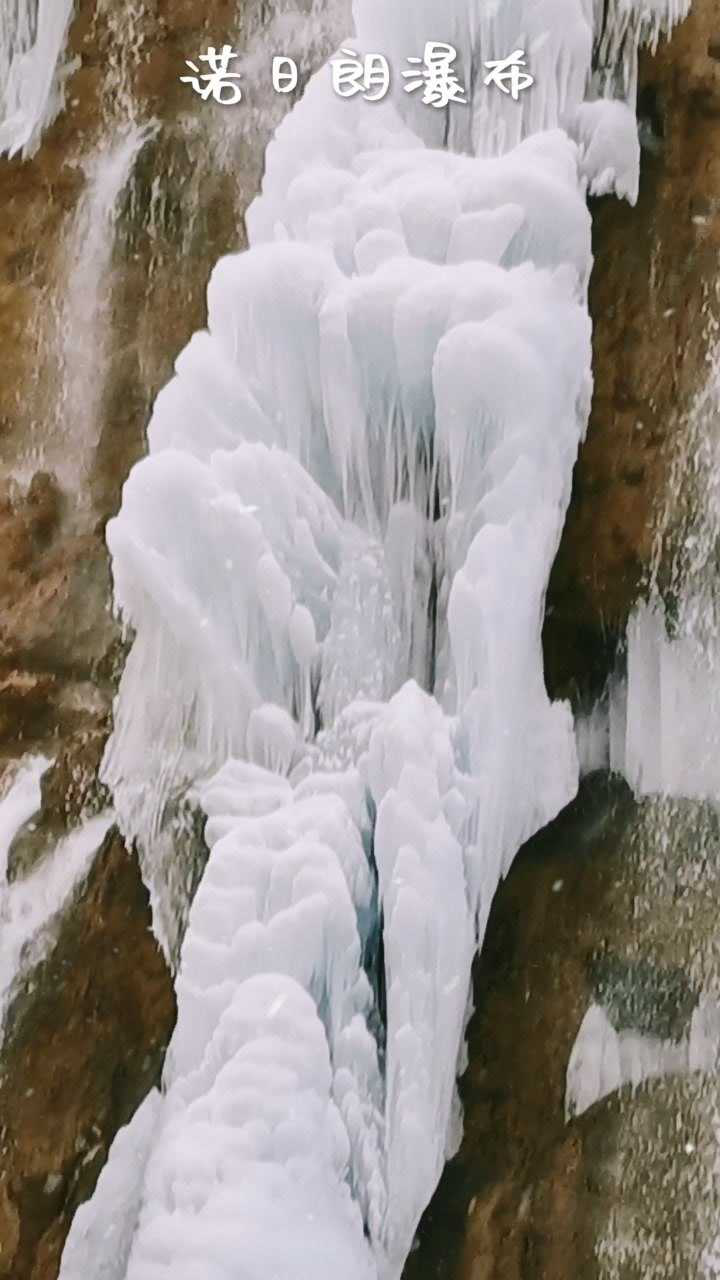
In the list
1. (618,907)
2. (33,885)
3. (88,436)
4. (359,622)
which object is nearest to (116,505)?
(88,436)

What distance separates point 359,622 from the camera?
4.83 ft

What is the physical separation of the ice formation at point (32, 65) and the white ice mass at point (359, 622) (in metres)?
0.47

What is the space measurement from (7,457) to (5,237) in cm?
37

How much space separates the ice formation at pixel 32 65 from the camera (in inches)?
69.3

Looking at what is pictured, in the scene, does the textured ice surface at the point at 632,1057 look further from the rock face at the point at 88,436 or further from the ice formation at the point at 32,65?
the ice formation at the point at 32,65

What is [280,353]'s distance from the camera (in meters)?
1.50

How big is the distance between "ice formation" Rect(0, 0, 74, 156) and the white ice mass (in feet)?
1.54

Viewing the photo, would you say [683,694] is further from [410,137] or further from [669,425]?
[410,137]

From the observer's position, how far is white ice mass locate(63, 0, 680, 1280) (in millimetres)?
1350

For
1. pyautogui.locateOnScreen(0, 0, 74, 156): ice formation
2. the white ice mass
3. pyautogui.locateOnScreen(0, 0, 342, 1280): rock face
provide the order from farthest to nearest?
1. pyautogui.locateOnScreen(0, 0, 74, 156): ice formation
2. pyautogui.locateOnScreen(0, 0, 342, 1280): rock face
3. the white ice mass

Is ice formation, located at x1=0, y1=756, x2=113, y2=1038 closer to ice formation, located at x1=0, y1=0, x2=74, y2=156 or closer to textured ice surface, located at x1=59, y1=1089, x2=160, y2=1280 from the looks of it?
textured ice surface, located at x1=59, y1=1089, x2=160, y2=1280

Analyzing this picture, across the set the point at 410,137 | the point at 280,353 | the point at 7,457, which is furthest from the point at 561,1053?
the point at 410,137

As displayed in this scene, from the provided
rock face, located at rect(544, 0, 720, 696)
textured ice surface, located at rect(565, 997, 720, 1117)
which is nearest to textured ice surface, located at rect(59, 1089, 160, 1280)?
textured ice surface, located at rect(565, 997, 720, 1117)

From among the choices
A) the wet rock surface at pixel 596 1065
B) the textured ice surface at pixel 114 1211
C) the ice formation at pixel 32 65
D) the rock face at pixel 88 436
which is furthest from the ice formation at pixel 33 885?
the ice formation at pixel 32 65
